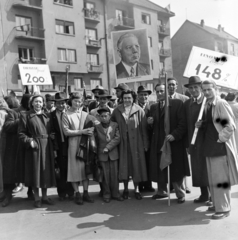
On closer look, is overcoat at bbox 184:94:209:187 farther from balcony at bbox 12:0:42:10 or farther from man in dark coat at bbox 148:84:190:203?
balcony at bbox 12:0:42:10

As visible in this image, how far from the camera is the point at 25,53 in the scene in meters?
26.2

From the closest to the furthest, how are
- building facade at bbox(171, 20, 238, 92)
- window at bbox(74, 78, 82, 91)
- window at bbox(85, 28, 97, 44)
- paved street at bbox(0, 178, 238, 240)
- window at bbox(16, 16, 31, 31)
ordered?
paved street at bbox(0, 178, 238, 240) < window at bbox(16, 16, 31, 31) < window at bbox(74, 78, 82, 91) < window at bbox(85, 28, 97, 44) < building facade at bbox(171, 20, 238, 92)

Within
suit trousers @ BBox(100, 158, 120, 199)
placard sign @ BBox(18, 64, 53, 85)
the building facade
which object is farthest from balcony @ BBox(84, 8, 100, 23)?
suit trousers @ BBox(100, 158, 120, 199)

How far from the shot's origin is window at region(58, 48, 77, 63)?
27.5 meters

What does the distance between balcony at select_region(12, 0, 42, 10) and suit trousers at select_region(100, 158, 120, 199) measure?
73.9 feet

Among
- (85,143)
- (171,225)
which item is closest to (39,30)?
(85,143)

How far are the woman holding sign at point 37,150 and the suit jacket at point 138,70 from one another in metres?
3.28

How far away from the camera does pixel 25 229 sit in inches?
185

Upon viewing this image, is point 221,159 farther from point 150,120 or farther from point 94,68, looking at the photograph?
point 94,68

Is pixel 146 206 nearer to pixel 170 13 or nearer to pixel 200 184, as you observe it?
pixel 200 184

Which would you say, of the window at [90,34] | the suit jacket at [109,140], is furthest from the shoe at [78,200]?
the window at [90,34]

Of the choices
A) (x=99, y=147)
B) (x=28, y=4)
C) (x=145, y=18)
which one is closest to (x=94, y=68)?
(x=28, y=4)

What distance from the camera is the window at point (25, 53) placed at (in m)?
25.9

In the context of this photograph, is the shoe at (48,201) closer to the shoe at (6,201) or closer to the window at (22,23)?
the shoe at (6,201)
